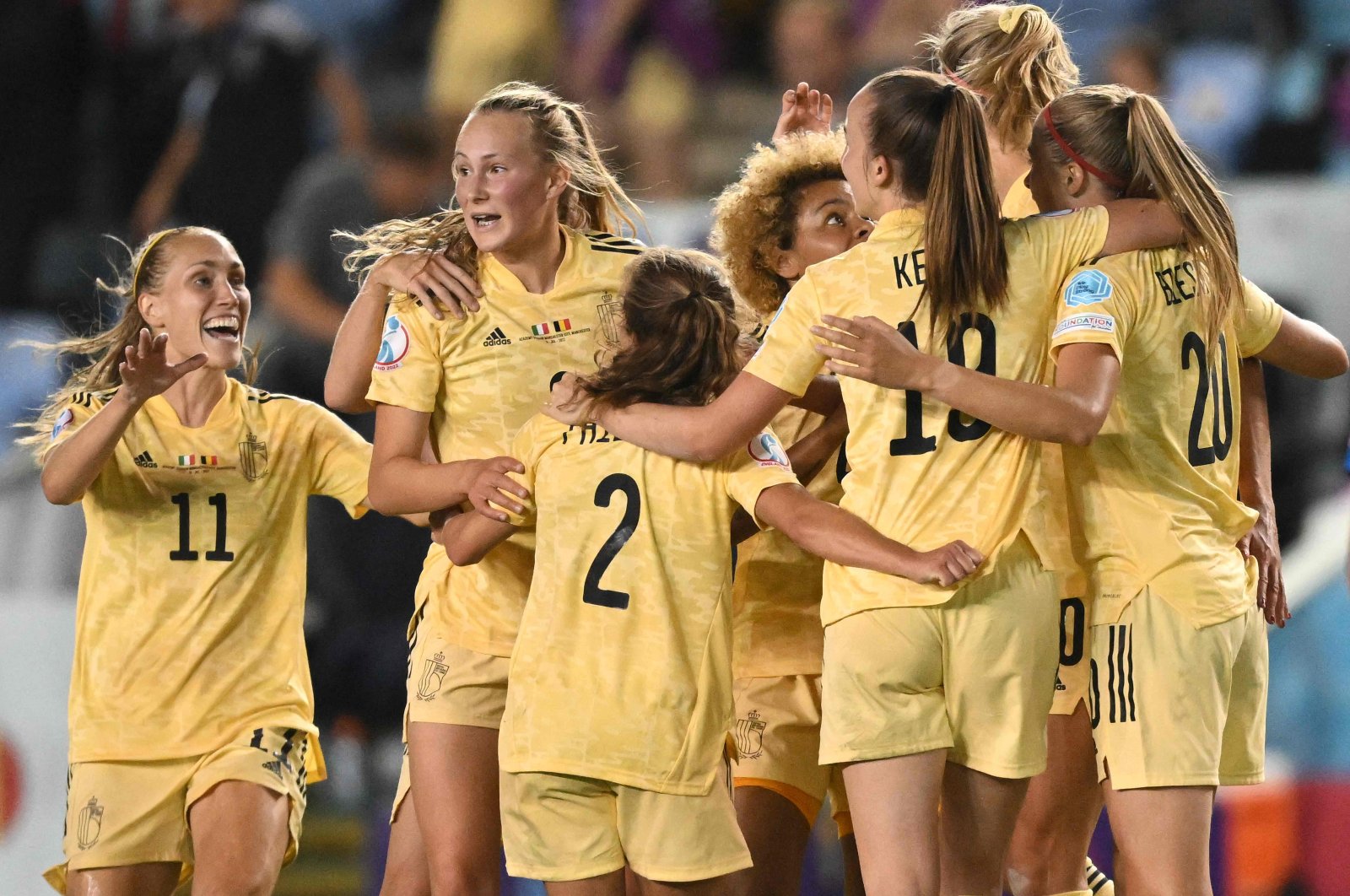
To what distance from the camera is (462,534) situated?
11.4ft

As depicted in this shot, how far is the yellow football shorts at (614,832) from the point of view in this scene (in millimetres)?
3156

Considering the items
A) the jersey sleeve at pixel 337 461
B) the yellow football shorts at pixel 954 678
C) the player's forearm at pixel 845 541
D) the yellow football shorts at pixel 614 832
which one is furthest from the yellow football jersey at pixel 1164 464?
the jersey sleeve at pixel 337 461

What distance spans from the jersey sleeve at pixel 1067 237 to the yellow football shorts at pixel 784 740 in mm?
1204

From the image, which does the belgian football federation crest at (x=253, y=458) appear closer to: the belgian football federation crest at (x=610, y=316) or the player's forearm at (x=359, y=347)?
the player's forearm at (x=359, y=347)

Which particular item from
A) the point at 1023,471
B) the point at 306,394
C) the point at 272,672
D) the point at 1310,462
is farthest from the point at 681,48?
the point at 1023,471

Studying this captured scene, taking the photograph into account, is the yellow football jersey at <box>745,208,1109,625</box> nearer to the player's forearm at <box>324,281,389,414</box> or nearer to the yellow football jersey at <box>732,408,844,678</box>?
the yellow football jersey at <box>732,408,844,678</box>

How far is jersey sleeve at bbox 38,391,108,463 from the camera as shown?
404 centimetres

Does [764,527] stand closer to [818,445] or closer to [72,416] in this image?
[818,445]

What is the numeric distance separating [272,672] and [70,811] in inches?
22.0

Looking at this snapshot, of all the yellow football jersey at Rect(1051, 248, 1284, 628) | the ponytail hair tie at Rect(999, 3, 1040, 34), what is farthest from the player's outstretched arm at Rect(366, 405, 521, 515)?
the ponytail hair tie at Rect(999, 3, 1040, 34)

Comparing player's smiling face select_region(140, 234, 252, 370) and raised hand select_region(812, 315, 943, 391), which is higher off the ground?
player's smiling face select_region(140, 234, 252, 370)

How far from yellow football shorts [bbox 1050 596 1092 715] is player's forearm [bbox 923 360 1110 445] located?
64cm

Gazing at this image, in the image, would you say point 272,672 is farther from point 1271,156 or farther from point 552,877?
point 1271,156

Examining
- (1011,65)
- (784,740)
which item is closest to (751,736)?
(784,740)
